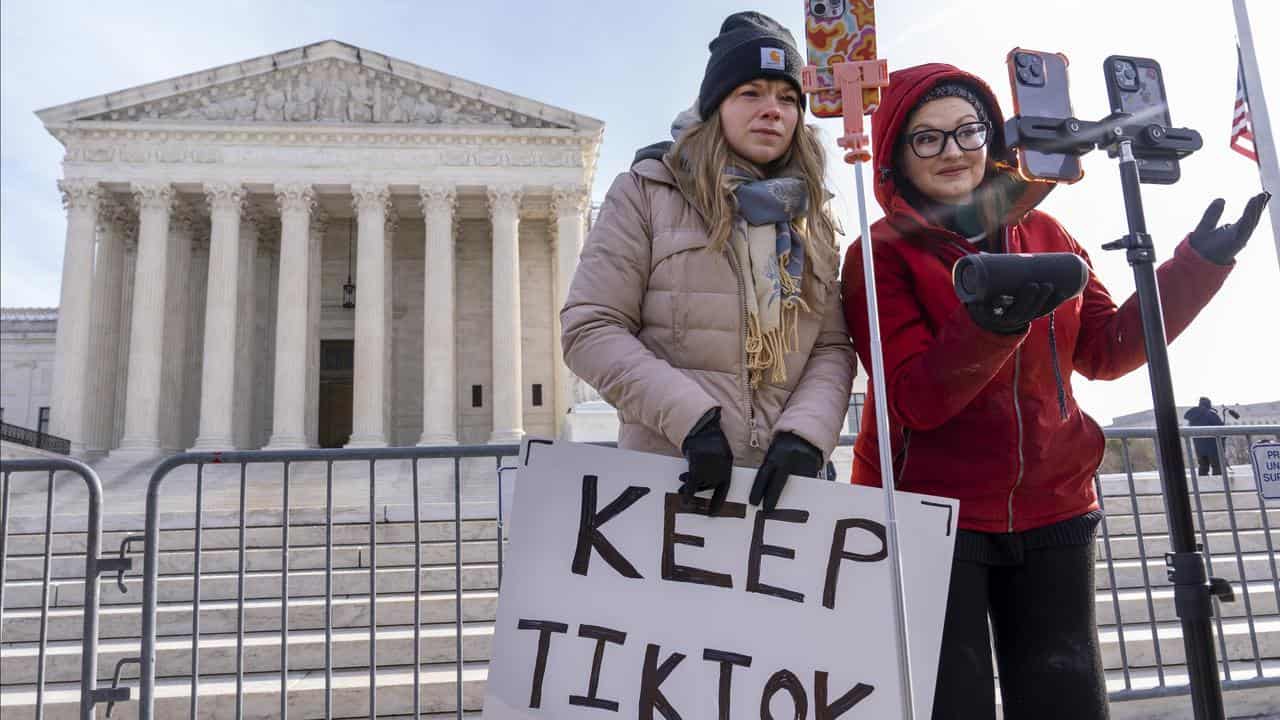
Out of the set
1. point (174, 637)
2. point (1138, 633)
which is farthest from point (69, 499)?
point (1138, 633)

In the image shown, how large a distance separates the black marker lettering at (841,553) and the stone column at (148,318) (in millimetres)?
30407

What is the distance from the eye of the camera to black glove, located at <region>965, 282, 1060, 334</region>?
77.5 inches

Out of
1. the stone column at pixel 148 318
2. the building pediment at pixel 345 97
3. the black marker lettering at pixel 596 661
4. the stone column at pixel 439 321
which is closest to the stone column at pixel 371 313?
the stone column at pixel 439 321

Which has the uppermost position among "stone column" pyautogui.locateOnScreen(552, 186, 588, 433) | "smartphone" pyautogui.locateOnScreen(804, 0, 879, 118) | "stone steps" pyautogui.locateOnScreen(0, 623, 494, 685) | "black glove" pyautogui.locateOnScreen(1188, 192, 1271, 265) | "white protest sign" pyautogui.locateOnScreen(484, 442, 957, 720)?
"stone column" pyautogui.locateOnScreen(552, 186, 588, 433)

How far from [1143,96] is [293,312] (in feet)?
97.5

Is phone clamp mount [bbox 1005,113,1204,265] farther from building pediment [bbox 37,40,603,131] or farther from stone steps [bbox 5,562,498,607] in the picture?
building pediment [bbox 37,40,603,131]

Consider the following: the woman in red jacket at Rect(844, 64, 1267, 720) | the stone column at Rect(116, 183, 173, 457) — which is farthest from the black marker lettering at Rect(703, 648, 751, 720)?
the stone column at Rect(116, 183, 173, 457)

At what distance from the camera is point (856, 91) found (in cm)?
216

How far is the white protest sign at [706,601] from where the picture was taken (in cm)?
221

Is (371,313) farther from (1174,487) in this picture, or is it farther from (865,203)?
(1174,487)

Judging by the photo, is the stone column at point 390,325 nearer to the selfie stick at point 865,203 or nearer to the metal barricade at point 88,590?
the metal barricade at point 88,590

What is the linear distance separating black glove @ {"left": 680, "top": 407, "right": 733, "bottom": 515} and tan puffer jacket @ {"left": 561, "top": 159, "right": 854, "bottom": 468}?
148 millimetres

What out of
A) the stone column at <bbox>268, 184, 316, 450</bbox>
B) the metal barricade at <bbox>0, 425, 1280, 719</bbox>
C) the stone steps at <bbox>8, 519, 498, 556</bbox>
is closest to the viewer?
the metal barricade at <bbox>0, 425, 1280, 719</bbox>

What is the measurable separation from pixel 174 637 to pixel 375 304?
23.4 meters
